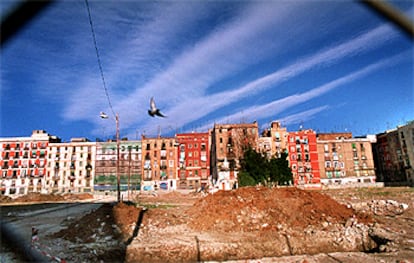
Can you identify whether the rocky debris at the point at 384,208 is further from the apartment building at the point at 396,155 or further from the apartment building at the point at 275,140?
the apartment building at the point at 396,155

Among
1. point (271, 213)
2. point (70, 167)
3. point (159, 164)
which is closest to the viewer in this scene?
point (271, 213)

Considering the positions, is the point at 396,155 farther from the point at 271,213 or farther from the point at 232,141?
the point at 271,213

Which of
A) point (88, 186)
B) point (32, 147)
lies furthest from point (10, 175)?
point (88, 186)

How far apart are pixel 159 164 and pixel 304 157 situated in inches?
1592

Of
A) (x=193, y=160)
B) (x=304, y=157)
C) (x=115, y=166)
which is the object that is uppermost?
(x=193, y=160)

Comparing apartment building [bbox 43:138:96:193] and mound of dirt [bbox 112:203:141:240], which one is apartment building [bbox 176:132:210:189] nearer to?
apartment building [bbox 43:138:96:193]

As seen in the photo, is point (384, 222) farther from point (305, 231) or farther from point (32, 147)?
point (32, 147)

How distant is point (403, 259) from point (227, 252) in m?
7.51

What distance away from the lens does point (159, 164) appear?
2921 inches

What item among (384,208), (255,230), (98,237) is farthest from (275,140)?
(98,237)

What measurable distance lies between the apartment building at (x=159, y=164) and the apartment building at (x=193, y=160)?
1720 millimetres

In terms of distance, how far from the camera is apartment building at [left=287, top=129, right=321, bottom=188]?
70062 millimetres

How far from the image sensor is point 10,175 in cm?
7538

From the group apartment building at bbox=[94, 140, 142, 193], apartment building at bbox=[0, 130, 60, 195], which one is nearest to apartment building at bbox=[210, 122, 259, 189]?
apartment building at bbox=[94, 140, 142, 193]
